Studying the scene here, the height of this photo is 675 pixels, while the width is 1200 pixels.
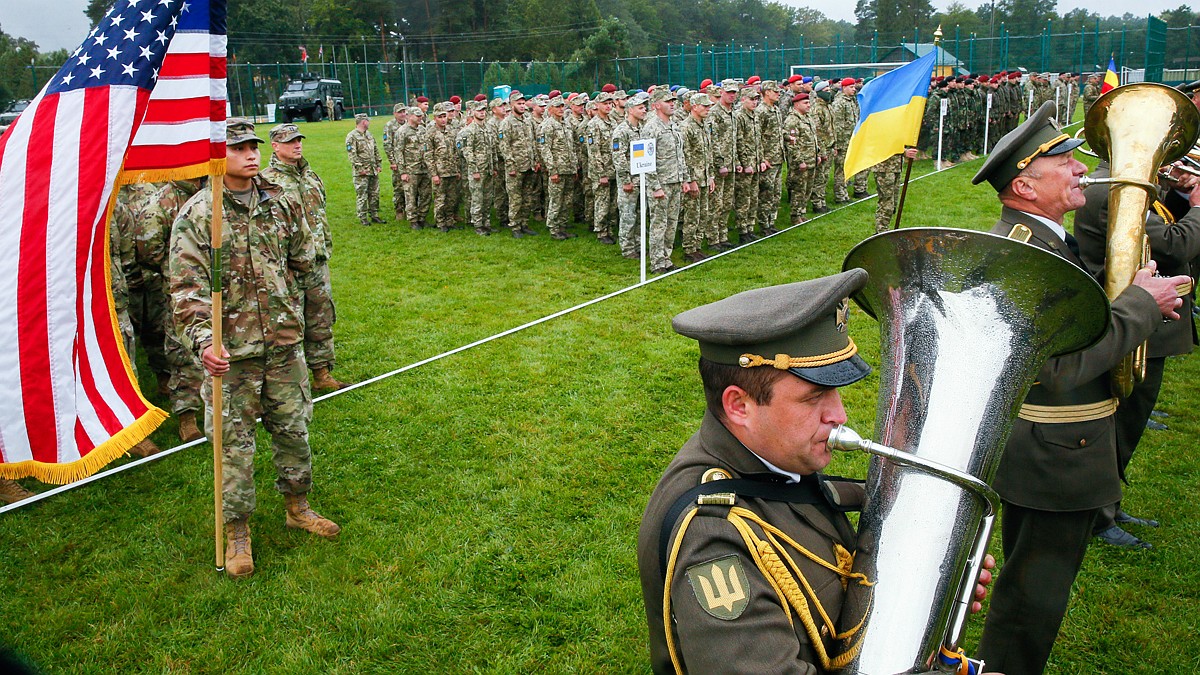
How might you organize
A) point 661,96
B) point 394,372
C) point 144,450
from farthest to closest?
point 661,96
point 394,372
point 144,450

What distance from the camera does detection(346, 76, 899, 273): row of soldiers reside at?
12453 millimetres

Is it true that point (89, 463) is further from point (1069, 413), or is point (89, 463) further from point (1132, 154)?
point (1132, 154)

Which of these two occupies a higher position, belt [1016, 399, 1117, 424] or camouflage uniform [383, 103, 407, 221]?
camouflage uniform [383, 103, 407, 221]

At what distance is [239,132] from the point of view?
4957mm

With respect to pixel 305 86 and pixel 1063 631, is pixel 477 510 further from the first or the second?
pixel 305 86

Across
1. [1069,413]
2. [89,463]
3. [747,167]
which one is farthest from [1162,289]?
[747,167]

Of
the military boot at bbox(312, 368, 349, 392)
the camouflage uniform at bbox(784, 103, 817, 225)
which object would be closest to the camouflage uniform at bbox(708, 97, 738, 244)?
the camouflage uniform at bbox(784, 103, 817, 225)

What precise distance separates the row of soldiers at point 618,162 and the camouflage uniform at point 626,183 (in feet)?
0.06

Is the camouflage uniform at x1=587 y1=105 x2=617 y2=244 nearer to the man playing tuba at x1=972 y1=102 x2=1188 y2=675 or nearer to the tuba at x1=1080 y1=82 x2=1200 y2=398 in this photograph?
the tuba at x1=1080 y1=82 x2=1200 y2=398

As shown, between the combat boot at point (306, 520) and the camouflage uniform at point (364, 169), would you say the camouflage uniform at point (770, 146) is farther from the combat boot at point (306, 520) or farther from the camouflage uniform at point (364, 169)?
the combat boot at point (306, 520)

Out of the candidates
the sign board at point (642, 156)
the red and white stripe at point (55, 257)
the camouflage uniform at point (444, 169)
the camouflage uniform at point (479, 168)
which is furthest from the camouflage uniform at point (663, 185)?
the red and white stripe at point (55, 257)

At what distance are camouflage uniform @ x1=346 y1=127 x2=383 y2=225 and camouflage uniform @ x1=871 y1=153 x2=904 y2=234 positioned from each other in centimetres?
938

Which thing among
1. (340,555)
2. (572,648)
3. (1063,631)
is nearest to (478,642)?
(572,648)

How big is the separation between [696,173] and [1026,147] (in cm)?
933
